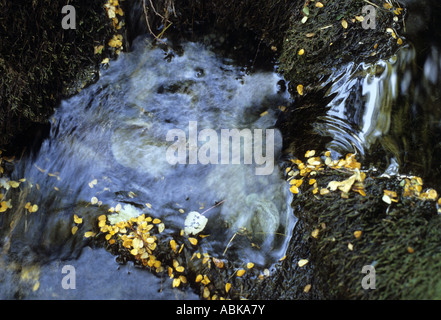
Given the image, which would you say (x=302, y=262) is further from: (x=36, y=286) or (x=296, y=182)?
(x=36, y=286)

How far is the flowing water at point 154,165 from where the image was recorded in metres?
3.40

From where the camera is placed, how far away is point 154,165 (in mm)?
3775

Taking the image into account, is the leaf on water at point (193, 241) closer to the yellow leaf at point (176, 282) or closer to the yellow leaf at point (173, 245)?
the yellow leaf at point (173, 245)

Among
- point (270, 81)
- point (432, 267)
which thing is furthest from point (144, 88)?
point (432, 267)

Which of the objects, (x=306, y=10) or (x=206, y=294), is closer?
(x=206, y=294)

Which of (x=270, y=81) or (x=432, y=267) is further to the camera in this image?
(x=270, y=81)

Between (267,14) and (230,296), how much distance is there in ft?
10.6

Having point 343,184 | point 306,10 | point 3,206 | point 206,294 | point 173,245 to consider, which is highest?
point 306,10

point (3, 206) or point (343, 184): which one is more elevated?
point (343, 184)

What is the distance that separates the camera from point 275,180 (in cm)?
357

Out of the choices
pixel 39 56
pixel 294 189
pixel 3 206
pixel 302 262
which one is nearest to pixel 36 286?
pixel 3 206

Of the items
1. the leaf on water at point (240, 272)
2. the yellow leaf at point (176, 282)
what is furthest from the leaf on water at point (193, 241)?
the leaf on water at point (240, 272)

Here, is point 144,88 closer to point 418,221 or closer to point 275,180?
point 275,180

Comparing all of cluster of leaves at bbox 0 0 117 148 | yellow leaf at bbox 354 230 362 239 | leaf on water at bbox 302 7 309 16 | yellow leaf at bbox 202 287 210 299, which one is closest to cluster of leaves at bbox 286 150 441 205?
yellow leaf at bbox 354 230 362 239
